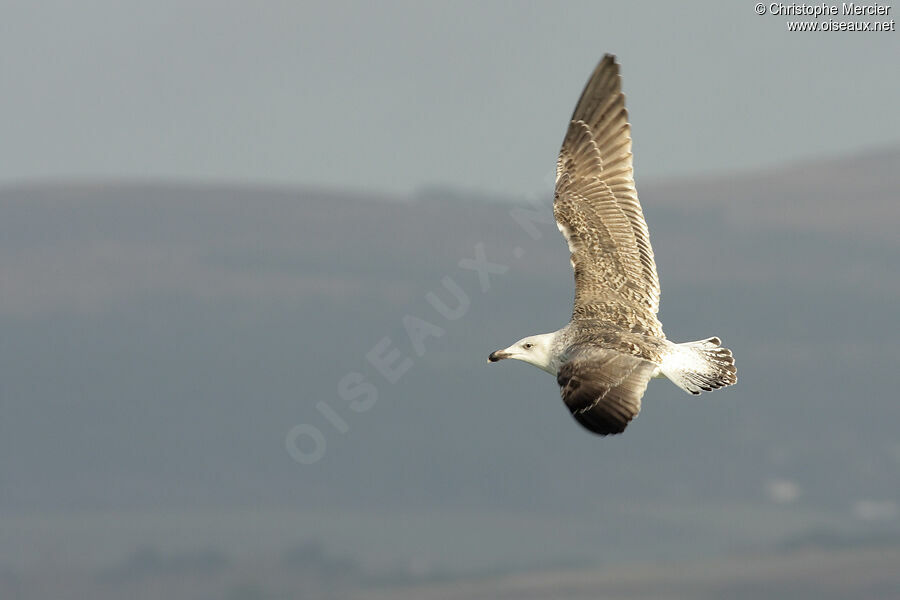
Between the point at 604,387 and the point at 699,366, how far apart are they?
3.82m

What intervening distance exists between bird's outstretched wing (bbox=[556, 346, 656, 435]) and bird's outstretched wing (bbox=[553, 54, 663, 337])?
319 cm

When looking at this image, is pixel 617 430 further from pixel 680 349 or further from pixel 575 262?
pixel 575 262

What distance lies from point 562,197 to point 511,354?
13.9 ft

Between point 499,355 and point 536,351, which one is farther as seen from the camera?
point 536,351

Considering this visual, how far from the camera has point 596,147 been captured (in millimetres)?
30328

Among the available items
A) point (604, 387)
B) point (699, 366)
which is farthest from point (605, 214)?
point (604, 387)

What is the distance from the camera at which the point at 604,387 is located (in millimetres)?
23719

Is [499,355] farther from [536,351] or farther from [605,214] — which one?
[605,214]

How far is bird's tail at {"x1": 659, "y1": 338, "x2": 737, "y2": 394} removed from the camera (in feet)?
86.8

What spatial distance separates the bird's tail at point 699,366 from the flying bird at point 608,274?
2 centimetres

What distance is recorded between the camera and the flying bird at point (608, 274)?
26.4 metres

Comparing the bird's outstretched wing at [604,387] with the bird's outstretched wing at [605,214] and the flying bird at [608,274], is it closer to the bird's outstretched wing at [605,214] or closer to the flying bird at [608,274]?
the flying bird at [608,274]

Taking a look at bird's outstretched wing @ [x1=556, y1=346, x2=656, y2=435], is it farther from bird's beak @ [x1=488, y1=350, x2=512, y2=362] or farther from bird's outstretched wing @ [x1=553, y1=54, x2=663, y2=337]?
bird's outstretched wing @ [x1=553, y1=54, x2=663, y2=337]

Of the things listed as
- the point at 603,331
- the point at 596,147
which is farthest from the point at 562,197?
the point at 603,331
